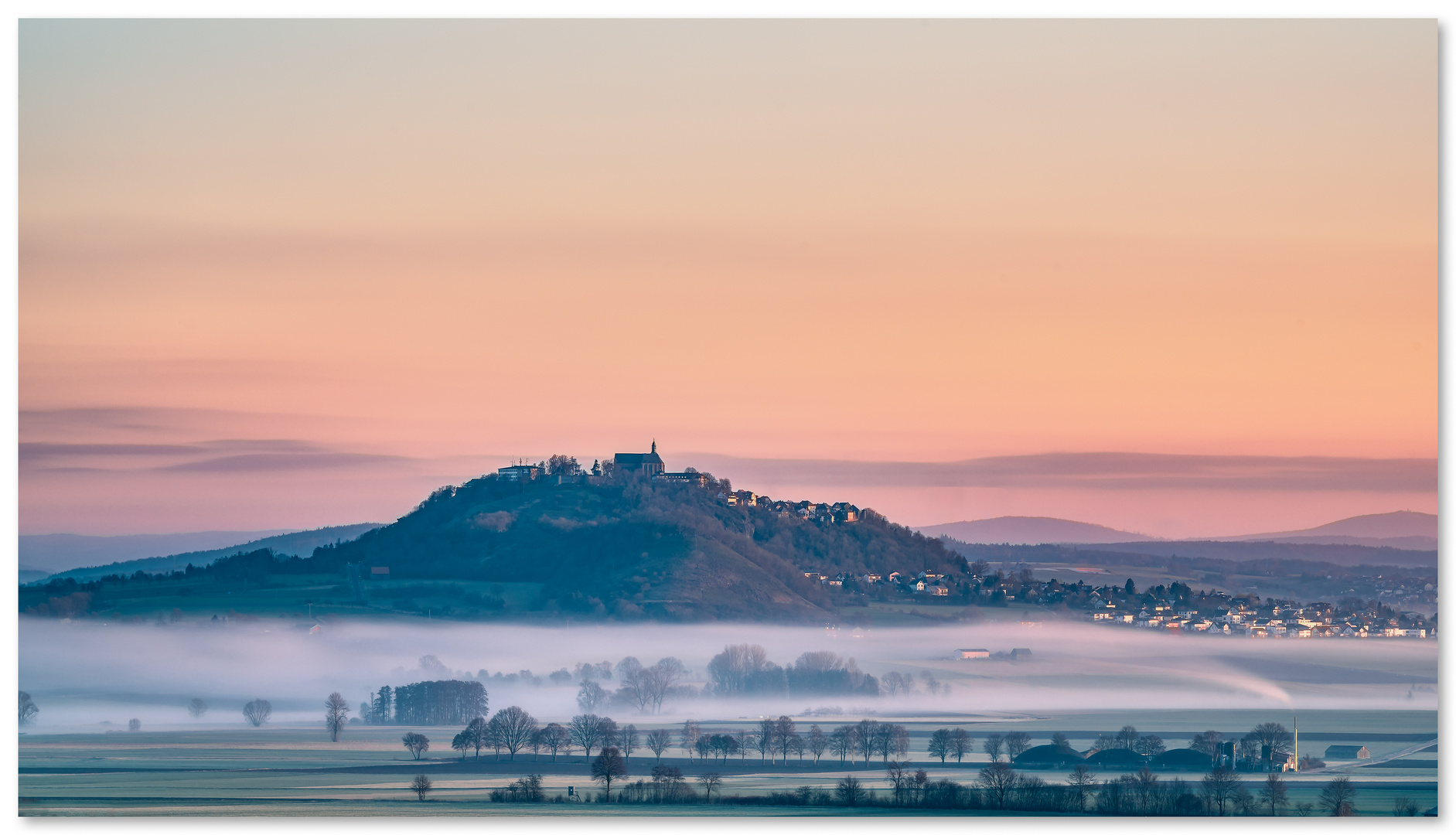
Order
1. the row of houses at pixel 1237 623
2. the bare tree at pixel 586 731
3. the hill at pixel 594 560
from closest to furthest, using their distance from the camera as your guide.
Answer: the bare tree at pixel 586 731 < the row of houses at pixel 1237 623 < the hill at pixel 594 560

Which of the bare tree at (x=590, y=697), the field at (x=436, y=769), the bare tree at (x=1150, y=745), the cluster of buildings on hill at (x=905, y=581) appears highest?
the cluster of buildings on hill at (x=905, y=581)

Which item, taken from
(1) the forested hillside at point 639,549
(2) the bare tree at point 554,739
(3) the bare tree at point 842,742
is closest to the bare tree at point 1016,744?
(3) the bare tree at point 842,742

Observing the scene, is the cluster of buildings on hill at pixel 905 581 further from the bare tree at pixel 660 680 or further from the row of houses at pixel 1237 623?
the bare tree at pixel 660 680

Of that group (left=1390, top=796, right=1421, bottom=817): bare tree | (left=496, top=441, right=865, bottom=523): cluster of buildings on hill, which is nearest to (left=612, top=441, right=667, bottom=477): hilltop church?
(left=496, top=441, right=865, bottom=523): cluster of buildings on hill

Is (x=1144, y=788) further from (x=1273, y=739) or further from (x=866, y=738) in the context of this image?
(x=866, y=738)

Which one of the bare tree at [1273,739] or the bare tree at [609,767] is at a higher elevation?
the bare tree at [1273,739]

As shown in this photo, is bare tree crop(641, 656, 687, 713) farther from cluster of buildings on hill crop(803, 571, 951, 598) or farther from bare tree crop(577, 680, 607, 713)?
cluster of buildings on hill crop(803, 571, 951, 598)

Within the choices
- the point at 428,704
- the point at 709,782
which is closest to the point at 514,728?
the point at 709,782
